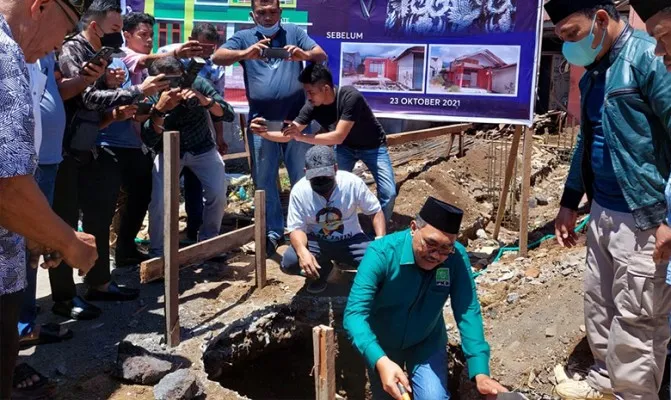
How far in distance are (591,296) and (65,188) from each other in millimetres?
3498

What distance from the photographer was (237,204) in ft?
27.2

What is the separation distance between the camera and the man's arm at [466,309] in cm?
359

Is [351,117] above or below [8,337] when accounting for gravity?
above

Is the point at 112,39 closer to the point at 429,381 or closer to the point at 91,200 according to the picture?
the point at 91,200

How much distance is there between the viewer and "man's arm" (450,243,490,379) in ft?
11.8

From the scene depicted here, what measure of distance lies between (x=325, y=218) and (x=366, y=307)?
1872 millimetres

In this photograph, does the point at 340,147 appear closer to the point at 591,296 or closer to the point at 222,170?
the point at 222,170

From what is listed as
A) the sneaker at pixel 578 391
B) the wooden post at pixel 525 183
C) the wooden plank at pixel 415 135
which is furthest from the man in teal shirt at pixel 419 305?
the wooden plank at pixel 415 135

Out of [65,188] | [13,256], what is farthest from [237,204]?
[13,256]

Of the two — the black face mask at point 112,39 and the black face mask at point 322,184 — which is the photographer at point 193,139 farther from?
the black face mask at point 322,184

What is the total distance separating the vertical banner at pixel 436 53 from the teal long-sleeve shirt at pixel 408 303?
3208 mm

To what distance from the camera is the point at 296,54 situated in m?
5.91

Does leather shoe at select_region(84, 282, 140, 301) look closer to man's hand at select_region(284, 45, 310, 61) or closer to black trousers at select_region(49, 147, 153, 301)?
black trousers at select_region(49, 147, 153, 301)

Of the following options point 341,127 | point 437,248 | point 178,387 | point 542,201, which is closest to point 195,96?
point 341,127
